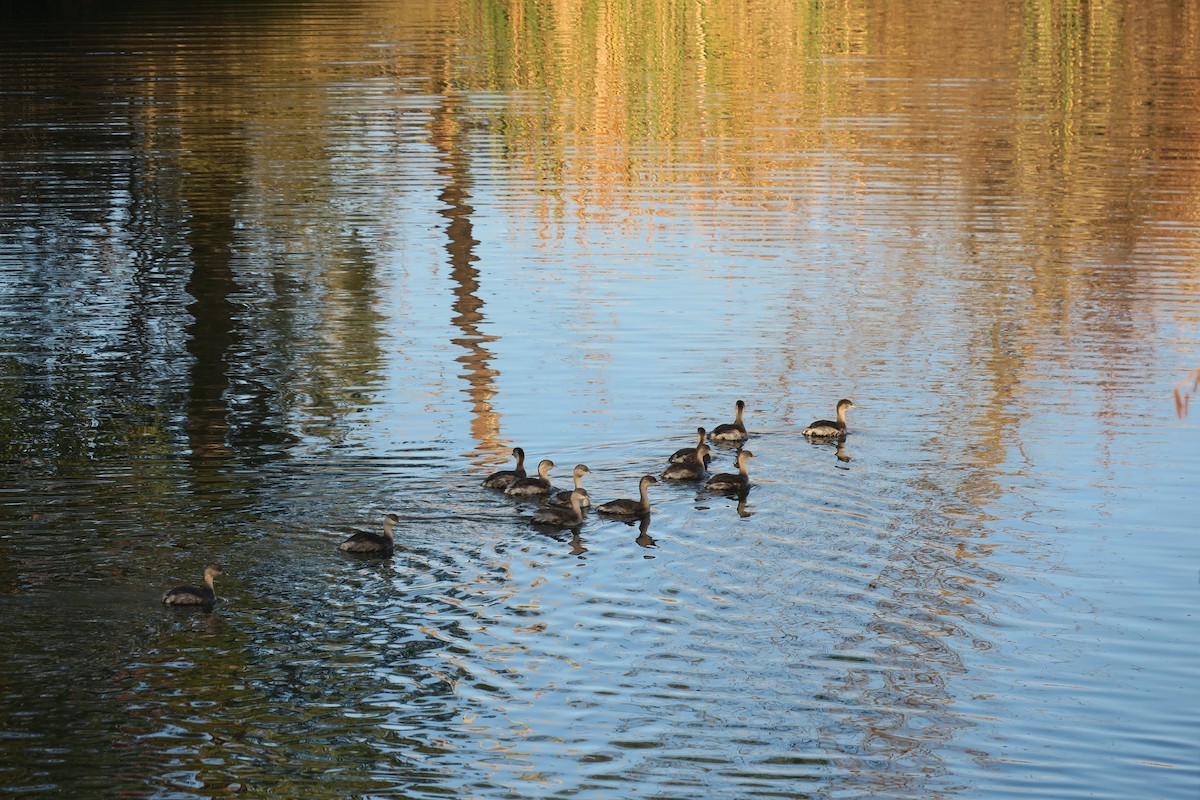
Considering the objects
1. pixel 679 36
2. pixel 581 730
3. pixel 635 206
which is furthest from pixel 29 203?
pixel 679 36

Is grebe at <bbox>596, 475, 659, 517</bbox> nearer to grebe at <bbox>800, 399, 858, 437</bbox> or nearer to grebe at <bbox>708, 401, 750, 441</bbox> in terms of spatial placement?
grebe at <bbox>708, 401, 750, 441</bbox>

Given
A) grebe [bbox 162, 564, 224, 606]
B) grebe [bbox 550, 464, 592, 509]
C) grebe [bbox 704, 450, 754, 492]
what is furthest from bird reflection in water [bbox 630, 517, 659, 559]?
grebe [bbox 162, 564, 224, 606]

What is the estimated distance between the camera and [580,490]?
15742 millimetres

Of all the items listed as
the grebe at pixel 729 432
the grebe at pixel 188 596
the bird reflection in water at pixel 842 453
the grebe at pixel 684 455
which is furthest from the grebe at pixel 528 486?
the grebe at pixel 188 596

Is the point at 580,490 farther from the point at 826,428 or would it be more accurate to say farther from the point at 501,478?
the point at 826,428

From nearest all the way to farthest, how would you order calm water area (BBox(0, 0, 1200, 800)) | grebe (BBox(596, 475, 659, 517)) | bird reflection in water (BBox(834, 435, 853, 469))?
calm water area (BBox(0, 0, 1200, 800)) < grebe (BBox(596, 475, 659, 517)) < bird reflection in water (BBox(834, 435, 853, 469))

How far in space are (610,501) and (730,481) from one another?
1278 millimetres

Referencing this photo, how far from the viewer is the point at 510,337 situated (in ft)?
73.5

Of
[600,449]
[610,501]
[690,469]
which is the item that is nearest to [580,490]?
[610,501]

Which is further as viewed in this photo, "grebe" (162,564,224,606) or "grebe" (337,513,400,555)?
"grebe" (337,513,400,555)

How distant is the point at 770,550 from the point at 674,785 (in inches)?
164

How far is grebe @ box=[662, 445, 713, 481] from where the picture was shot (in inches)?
650

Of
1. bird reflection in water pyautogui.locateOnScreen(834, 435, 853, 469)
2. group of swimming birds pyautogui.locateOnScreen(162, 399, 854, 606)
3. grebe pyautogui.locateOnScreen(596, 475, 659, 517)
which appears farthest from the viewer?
bird reflection in water pyautogui.locateOnScreen(834, 435, 853, 469)

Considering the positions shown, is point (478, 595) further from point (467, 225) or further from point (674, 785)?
point (467, 225)
